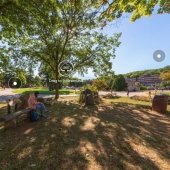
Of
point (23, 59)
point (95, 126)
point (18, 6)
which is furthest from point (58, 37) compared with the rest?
point (95, 126)

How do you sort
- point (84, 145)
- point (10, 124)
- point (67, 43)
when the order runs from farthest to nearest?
point (67, 43) < point (10, 124) < point (84, 145)

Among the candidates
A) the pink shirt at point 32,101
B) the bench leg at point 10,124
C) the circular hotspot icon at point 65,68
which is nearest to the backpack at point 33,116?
the pink shirt at point 32,101

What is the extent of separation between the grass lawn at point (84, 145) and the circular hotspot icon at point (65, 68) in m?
17.7

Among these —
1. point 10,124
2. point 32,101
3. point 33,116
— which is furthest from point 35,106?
point 10,124

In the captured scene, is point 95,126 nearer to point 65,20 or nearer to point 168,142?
A: point 168,142

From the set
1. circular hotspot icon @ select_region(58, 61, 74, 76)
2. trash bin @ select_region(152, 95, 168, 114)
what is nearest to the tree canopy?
circular hotspot icon @ select_region(58, 61, 74, 76)

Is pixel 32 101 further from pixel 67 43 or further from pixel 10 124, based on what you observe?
pixel 67 43

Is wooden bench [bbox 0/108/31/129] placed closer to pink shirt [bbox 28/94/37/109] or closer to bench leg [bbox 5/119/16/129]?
bench leg [bbox 5/119/16/129]

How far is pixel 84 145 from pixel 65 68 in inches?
884

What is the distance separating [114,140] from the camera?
943cm

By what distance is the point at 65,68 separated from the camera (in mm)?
30703

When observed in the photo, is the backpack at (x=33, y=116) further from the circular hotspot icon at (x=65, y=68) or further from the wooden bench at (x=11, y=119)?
the circular hotspot icon at (x=65, y=68)

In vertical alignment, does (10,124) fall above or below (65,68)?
below

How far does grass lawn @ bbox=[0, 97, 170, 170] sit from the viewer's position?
7.38m
